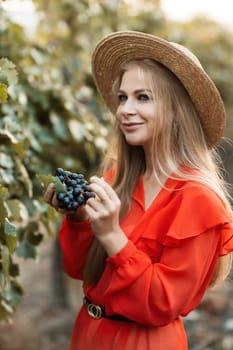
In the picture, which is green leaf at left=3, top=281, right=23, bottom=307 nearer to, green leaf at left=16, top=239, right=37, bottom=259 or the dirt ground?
green leaf at left=16, top=239, right=37, bottom=259

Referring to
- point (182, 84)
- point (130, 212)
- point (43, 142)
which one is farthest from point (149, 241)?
point (43, 142)

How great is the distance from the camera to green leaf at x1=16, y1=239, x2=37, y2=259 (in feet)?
8.32

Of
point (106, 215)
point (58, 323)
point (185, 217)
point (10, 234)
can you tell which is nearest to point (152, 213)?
point (185, 217)

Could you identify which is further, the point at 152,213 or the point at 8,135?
the point at 8,135

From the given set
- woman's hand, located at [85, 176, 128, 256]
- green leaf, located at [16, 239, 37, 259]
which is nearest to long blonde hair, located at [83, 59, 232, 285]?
woman's hand, located at [85, 176, 128, 256]

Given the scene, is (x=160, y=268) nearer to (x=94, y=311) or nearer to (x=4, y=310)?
(x=94, y=311)

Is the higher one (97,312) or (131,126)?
(131,126)

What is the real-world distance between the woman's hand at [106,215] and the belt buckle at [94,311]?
295mm

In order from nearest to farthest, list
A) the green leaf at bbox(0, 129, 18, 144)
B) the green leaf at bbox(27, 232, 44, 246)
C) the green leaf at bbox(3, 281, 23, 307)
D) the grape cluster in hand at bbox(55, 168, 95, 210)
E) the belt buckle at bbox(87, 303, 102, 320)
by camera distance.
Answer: the grape cluster in hand at bbox(55, 168, 95, 210) → the belt buckle at bbox(87, 303, 102, 320) → the green leaf at bbox(0, 129, 18, 144) → the green leaf at bbox(3, 281, 23, 307) → the green leaf at bbox(27, 232, 44, 246)

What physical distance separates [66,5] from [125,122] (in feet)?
6.30

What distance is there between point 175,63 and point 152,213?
480 millimetres

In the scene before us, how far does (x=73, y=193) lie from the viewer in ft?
5.95

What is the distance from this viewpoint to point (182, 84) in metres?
2.08

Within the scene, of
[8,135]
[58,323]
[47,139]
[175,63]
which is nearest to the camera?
[175,63]
